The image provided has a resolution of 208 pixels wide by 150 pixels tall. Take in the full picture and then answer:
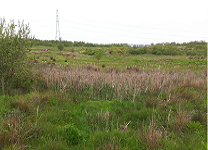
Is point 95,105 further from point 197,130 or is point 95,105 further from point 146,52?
point 146,52

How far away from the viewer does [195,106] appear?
5.07 metres

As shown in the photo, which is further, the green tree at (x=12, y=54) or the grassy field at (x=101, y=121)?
the green tree at (x=12, y=54)

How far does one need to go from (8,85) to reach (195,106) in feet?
26.2

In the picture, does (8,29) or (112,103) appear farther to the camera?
(8,29)

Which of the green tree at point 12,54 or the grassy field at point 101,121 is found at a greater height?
the green tree at point 12,54

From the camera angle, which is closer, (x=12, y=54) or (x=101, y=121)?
(x=101, y=121)

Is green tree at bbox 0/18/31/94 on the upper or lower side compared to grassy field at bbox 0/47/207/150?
upper

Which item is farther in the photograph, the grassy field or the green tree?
the green tree

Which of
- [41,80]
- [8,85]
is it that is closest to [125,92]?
[41,80]

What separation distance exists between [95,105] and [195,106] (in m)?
3.45

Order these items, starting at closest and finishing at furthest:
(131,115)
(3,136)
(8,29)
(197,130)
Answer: (3,136) < (197,130) < (131,115) < (8,29)

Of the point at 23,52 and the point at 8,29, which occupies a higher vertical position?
the point at 8,29

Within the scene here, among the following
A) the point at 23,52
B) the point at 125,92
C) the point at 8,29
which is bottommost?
the point at 125,92

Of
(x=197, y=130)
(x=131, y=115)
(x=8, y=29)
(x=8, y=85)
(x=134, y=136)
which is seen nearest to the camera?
(x=134, y=136)
